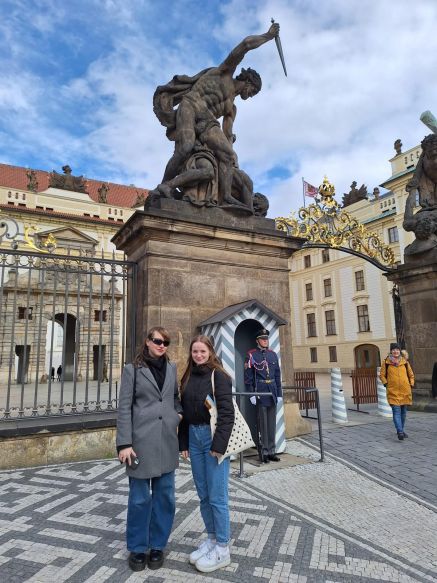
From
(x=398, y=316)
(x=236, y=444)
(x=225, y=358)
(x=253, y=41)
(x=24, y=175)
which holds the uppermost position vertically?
(x=24, y=175)

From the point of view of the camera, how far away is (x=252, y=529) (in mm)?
3461

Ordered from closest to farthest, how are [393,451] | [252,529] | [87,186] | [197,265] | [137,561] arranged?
1. [137,561]
2. [252,529]
3. [393,451]
4. [197,265]
5. [87,186]

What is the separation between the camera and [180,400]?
3.28 meters

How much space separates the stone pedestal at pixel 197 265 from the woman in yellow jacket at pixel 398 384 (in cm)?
198

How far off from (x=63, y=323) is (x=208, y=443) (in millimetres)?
8595

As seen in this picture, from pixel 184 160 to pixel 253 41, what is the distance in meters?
2.64

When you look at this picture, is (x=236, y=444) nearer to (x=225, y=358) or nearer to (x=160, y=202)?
(x=225, y=358)

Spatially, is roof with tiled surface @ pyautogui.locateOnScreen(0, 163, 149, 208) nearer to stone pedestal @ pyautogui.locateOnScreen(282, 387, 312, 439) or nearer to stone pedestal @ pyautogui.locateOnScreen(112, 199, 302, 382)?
stone pedestal @ pyautogui.locateOnScreen(112, 199, 302, 382)

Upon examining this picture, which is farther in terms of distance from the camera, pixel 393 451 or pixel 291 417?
pixel 291 417

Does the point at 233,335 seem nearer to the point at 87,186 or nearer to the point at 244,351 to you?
the point at 244,351

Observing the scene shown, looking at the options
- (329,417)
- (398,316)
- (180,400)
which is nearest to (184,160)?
(180,400)

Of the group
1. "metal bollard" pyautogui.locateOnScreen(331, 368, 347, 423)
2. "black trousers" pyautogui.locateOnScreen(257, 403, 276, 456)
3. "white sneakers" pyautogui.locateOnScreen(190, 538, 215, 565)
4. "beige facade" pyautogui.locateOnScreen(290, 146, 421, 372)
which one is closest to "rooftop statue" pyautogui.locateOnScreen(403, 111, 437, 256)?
"metal bollard" pyautogui.locateOnScreen(331, 368, 347, 423)

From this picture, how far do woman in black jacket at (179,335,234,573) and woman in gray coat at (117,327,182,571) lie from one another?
5.4 inches

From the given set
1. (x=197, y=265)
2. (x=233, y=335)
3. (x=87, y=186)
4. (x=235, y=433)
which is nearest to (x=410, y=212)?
(x=197, y=265)
